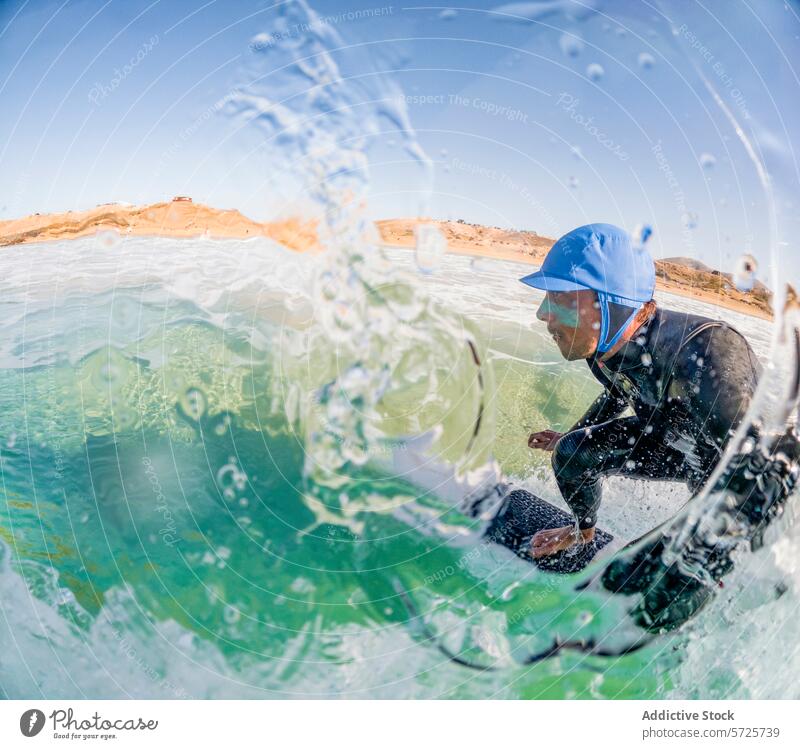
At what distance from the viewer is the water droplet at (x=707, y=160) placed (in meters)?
1.24

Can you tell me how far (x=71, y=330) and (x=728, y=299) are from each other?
163 centimetres

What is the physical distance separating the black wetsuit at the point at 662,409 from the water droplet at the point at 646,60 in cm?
53

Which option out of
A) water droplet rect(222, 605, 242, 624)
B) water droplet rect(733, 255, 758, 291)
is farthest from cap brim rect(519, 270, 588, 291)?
water droplet rect(222, 605, 242, 624)

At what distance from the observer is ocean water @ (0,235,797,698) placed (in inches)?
50.5

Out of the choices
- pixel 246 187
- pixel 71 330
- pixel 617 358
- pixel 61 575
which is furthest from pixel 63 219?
pixel 617 358

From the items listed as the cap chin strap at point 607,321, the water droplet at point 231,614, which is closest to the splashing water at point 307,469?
the water droplet at point 231,614

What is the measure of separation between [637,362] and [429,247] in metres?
0.55

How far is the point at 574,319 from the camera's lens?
1.22 metres

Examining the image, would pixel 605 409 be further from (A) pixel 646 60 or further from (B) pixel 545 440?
(A) pixel 646 60

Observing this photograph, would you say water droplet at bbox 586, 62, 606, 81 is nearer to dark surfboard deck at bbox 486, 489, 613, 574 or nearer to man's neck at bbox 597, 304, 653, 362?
man's neck at bbox 597, 304, 653, 362

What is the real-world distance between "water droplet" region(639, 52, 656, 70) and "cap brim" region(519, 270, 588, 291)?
494 millimetres

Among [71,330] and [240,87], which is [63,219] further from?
[240,87]

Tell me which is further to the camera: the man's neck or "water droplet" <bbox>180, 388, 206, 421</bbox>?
"water droplet" <bbox>180, 388, 206, 421</bbox>

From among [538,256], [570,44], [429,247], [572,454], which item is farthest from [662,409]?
[570,44]
